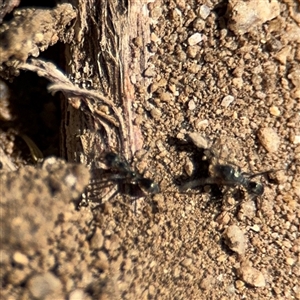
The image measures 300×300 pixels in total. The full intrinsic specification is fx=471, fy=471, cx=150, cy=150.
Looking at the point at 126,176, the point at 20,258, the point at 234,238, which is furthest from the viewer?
the point at 234,238

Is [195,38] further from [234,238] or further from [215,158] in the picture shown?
[234,238]

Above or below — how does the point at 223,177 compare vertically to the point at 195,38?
below

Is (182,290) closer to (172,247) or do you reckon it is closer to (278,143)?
(172,247)

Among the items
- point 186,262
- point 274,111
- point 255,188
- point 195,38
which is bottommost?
→ point 186,262

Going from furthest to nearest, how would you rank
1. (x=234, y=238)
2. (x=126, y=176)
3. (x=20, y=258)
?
(x=234, y=238) < (x=126, y=176) < (x=20, y=258)

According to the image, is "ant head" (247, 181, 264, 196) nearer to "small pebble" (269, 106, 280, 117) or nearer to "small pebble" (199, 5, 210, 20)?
"small pebble" (269, 106, 280, 117)

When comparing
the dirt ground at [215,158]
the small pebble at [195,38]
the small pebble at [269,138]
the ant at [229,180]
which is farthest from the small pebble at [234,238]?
the small pebble at [195,38]

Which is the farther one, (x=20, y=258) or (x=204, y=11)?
(x=204, y=11)

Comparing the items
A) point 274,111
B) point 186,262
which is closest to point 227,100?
point 274,111
